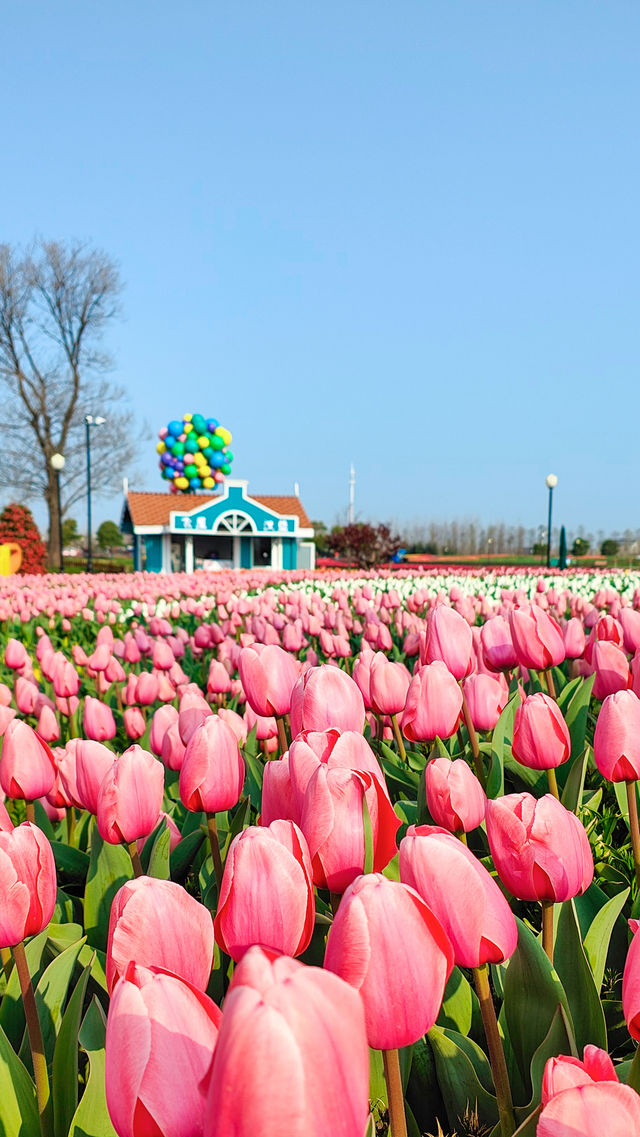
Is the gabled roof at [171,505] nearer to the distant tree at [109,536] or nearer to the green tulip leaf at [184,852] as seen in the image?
the green tulip leaf at [184,852]

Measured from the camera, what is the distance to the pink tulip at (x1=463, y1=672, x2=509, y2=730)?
1.91 m

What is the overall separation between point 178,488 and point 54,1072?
124ft

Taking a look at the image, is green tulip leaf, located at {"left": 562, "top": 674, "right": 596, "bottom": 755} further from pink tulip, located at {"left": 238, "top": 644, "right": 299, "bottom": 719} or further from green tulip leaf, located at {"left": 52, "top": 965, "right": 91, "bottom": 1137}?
green tulip leaf, located at {"left": 52, "top": 965, "right": 91, "bottom": 1137}

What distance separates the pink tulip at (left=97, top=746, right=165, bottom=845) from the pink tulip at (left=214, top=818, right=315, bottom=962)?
0.55 meters

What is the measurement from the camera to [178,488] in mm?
38000

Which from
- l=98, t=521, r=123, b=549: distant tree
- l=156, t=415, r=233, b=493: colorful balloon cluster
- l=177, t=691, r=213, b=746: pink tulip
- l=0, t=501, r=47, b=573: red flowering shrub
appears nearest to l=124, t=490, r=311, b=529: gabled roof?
l=156, t=415, r=233, b=493: colorful balloon cluster

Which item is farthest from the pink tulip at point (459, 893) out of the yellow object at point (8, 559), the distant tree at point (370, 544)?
the distant tree at point (370, 544)

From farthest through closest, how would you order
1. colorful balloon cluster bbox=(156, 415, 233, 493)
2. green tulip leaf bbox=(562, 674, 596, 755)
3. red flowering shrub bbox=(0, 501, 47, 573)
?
colorful balloon cluster bbox=(156, 415, 233, 493)
red flowering shrub bbox=(0, 501, 47, 573)
green tulip leaf bbox=(562, 674, 596, 755)

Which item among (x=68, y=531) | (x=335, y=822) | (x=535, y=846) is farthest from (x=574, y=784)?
(x=68, y=531)

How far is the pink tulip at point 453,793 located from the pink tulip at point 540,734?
22 centimetres

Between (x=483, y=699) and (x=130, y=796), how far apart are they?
0.98 metres

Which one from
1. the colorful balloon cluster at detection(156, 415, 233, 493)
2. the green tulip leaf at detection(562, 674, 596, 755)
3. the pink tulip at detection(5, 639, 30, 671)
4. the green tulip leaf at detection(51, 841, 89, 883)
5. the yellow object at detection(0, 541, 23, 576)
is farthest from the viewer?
the colorful balloon cluster at detection(156, 415, 233, 493)

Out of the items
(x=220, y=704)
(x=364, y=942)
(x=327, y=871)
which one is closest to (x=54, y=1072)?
(x=327, y=871)

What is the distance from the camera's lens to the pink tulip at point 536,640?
2.05 meters
